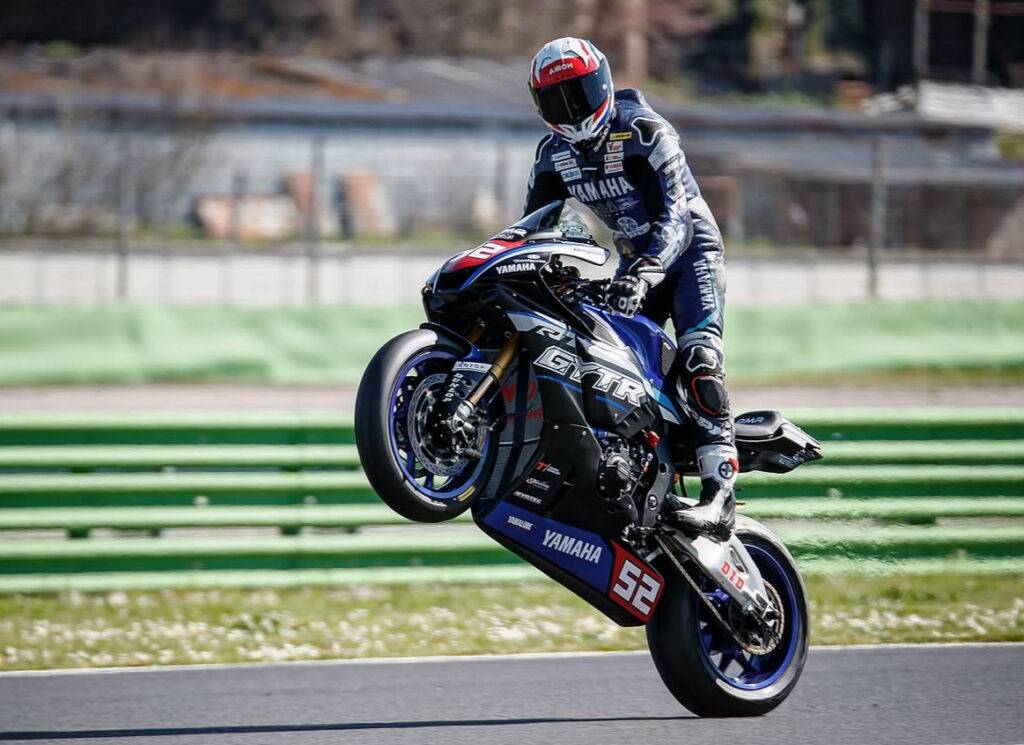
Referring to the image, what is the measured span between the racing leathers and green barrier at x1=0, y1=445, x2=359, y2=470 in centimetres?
292

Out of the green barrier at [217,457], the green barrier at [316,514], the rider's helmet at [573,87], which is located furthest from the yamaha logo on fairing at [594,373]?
the green barrier at [217,457]

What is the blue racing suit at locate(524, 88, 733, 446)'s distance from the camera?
5.59m

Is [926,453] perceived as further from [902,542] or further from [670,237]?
[670,237]

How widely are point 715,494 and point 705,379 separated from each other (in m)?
0.44

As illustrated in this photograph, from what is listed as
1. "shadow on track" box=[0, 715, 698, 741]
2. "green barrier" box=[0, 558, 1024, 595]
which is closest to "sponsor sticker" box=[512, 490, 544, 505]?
"shadow on track" box=[0, 715, 698, 741]

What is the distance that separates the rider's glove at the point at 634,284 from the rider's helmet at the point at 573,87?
526 millimetres

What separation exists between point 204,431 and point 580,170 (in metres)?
3.57

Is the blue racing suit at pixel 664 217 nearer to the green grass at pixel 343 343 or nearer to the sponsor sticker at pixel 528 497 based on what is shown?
the sponsor sticker at pixel 528 497

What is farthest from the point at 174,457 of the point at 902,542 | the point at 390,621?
the point at 902,542

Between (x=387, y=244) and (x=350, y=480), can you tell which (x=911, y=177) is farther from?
(x=350, y=480)

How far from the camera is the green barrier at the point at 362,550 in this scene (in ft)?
26.9

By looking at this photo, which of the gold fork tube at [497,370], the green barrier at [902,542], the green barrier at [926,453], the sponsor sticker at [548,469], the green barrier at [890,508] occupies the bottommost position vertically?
the green barrier at [902,542]

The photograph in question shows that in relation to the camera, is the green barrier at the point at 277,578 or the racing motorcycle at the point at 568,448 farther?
the green barrier at the point at 277,578

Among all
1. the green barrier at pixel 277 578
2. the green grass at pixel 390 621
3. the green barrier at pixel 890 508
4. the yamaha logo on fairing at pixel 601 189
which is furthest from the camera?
the green barrier at pixel 890 508
